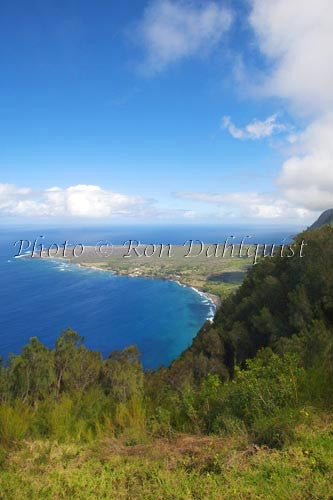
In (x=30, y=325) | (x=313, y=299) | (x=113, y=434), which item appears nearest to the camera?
(x=113, y=434)

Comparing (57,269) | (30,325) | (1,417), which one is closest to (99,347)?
(30,325)

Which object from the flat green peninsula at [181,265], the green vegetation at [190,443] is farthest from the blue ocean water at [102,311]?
the green vegetation at [190,443]

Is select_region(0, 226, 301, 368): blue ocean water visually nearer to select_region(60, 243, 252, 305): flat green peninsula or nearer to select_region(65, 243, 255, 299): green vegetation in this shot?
select_region(60, 243, 252, 305): flat green peninsula

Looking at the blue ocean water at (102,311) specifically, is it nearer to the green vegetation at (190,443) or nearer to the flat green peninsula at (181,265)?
the flat green peninsula at (181,265)

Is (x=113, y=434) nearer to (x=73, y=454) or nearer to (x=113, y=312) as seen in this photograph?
(x=73, y=454)

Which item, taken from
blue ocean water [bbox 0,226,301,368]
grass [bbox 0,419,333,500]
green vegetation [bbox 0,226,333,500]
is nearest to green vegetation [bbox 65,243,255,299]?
blue ocean water [bbox 0,226,301,368]
